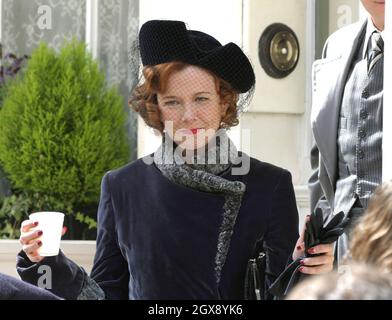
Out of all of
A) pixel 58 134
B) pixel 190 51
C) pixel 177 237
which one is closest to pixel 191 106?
pixel 190 51

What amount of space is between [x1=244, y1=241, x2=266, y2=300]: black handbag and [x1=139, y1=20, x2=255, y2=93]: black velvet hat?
1.45ft

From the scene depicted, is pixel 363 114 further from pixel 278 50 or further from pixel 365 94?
pixel 278 50

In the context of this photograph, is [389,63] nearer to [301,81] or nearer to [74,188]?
[301,81]

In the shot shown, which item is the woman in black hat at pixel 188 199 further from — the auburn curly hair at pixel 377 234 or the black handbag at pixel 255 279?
the auburn curly hair at pixel 377 234

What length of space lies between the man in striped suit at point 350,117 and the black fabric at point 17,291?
38.0 inches

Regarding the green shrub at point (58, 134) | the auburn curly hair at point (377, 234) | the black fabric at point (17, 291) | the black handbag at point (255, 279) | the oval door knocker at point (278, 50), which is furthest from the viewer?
the green shrub at point (58, 134)

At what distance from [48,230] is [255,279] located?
49 cm

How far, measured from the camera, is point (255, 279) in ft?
6.65

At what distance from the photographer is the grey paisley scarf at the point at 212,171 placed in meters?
2.10

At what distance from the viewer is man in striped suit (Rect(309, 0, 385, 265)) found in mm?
2209

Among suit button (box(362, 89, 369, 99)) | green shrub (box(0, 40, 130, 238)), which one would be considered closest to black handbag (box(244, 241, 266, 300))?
suit button (box(362, 89, 369, 99))

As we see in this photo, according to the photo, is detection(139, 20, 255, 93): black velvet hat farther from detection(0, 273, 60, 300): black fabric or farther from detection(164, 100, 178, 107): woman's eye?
detection(0, 273, 60, 300): black fabric

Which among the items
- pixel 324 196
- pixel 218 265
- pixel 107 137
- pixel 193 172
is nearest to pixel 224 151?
pixel 193 172

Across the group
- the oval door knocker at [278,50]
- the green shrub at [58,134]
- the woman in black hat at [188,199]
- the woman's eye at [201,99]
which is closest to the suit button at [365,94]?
the woman in black hat at [188,199]
